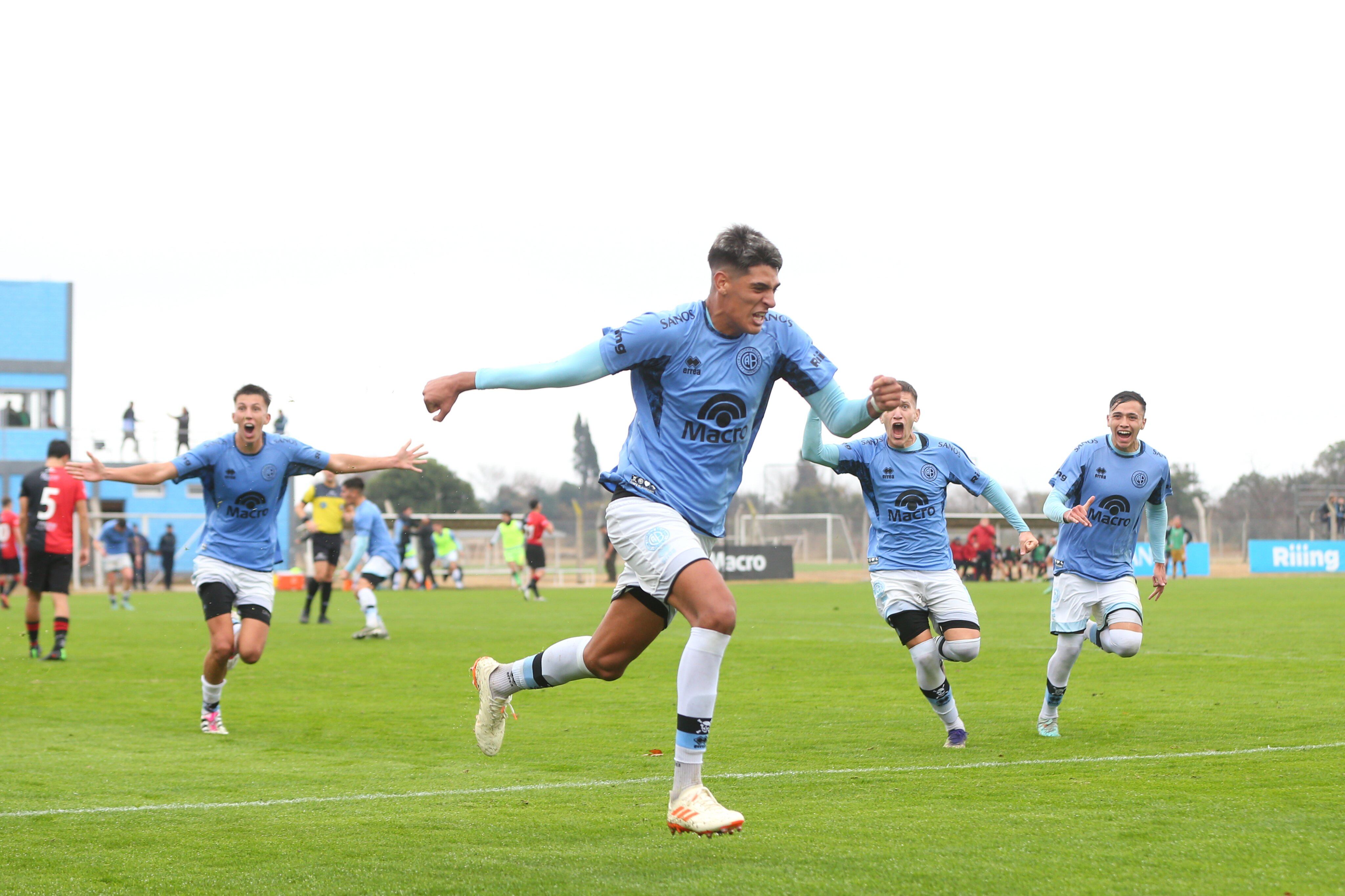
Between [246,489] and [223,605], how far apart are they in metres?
0.80

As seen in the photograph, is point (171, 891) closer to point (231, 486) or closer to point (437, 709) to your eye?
point (231, 486)

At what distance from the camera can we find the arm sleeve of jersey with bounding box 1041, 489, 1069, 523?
9.14m

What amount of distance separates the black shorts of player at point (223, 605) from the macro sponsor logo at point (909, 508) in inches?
167

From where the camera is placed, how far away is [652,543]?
5.80 metres

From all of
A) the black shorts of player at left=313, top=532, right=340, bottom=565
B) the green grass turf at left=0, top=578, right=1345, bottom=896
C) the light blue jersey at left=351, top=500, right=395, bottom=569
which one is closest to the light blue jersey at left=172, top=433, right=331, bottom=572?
the green grass turf at left=0, top=578, right=1345, bottom=896

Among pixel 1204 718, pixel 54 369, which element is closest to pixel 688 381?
pixel 1204 718

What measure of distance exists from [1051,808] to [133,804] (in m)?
4.16

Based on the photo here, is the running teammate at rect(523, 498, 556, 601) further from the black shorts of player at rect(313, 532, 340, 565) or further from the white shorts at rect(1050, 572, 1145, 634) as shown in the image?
the white shorts at rect(1050, 572, 1145, 634)

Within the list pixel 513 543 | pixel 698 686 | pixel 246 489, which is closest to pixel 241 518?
pixel 246 489

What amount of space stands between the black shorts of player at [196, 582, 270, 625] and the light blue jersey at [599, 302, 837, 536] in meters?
4.85

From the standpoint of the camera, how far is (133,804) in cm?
686

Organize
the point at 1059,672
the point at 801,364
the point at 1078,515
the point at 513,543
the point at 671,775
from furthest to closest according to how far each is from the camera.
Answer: the point at 513,543
the point at 1059,672
the point at 1078,515
the point at 671,775
the point at 801,364

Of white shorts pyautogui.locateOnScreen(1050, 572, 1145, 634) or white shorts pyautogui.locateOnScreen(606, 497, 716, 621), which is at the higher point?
white shorts pyautogui.locateOnScreen(606, 497, 716, 621)

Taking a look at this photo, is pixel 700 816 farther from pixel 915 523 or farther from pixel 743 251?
pixel 915 523
